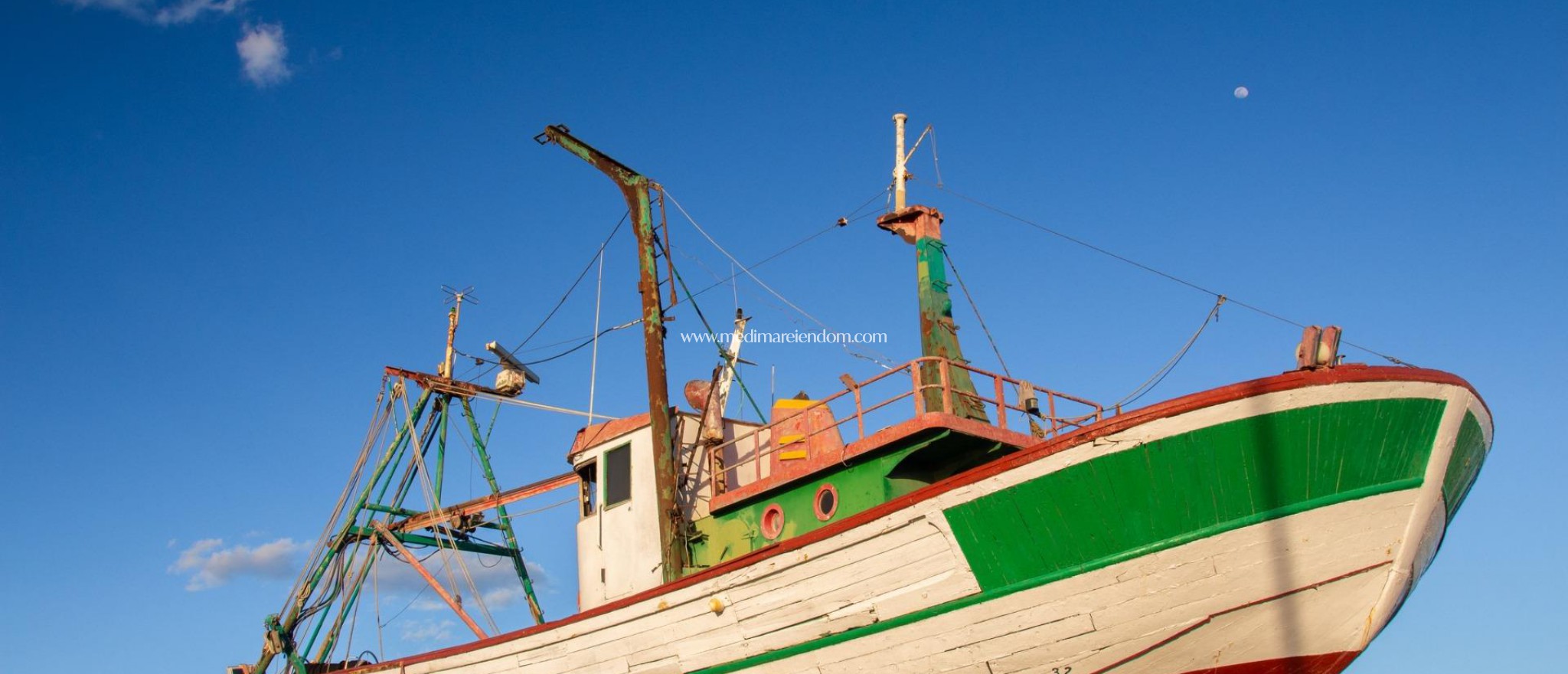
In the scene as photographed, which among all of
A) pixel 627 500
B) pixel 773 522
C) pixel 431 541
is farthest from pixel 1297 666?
pixel 431 541

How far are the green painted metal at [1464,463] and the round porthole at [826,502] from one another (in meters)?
6.80

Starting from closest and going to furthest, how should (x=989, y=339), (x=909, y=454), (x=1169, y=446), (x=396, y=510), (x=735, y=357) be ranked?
(x=1169, y=446)
(x=909, y=454)
(x=989, y=339)
(x=735, y=357)
(x=396, y=510)

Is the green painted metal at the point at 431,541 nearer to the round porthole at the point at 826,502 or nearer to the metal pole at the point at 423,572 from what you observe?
the metal pole at the point at 423,572

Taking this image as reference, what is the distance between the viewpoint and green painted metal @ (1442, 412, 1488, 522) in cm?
1428

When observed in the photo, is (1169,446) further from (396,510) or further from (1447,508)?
(396,510)

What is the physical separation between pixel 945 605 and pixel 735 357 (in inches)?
322

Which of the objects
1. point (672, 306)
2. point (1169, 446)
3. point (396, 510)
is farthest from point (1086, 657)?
point (396, 510)

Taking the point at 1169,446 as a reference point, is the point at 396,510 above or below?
above

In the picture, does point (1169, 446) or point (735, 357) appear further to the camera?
point (735, 357)

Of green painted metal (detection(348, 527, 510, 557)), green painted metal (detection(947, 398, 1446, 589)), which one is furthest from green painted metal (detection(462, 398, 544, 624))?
green painted metal (detection(947, 398, 1446, 589))

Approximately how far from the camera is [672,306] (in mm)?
19938

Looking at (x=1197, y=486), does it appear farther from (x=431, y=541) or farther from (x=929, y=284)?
(x=431, y=541)

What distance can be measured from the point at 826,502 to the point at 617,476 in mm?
4417

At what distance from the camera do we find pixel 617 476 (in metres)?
19.7
